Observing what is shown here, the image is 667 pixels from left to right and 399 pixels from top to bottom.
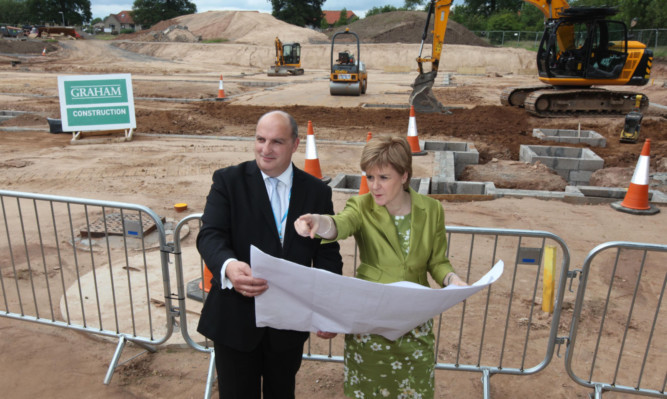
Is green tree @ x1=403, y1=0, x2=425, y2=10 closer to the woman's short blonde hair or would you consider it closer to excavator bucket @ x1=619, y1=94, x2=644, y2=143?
excavator bucket @ x1=619, y1=94, x2=644, y2=143

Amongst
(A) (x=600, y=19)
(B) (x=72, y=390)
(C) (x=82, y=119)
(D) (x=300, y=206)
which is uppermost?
(A) (x=600, y=19)

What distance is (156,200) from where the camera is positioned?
25.6 feet

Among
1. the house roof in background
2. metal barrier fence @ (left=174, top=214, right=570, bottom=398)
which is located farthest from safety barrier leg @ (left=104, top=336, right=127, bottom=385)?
the house roof in background

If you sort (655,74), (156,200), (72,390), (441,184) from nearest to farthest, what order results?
(72,390) < (156,200) < (441,184) < (655,74)

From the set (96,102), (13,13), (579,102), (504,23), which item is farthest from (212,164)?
(13,13)

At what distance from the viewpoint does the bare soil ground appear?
11.8 feet

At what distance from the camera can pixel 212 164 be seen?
9844 millimetres

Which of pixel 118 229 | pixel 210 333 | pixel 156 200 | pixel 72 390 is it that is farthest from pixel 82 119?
pixel 210 333

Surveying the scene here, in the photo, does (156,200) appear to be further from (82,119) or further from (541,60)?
(541,60)

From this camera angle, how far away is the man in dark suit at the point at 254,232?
7.53 feet

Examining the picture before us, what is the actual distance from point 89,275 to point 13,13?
110 meters

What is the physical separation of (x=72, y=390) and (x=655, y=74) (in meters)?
33.6

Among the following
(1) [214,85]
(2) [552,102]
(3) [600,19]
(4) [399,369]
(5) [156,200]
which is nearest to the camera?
(4) [399,369]

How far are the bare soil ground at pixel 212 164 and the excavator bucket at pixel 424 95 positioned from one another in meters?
0.68
